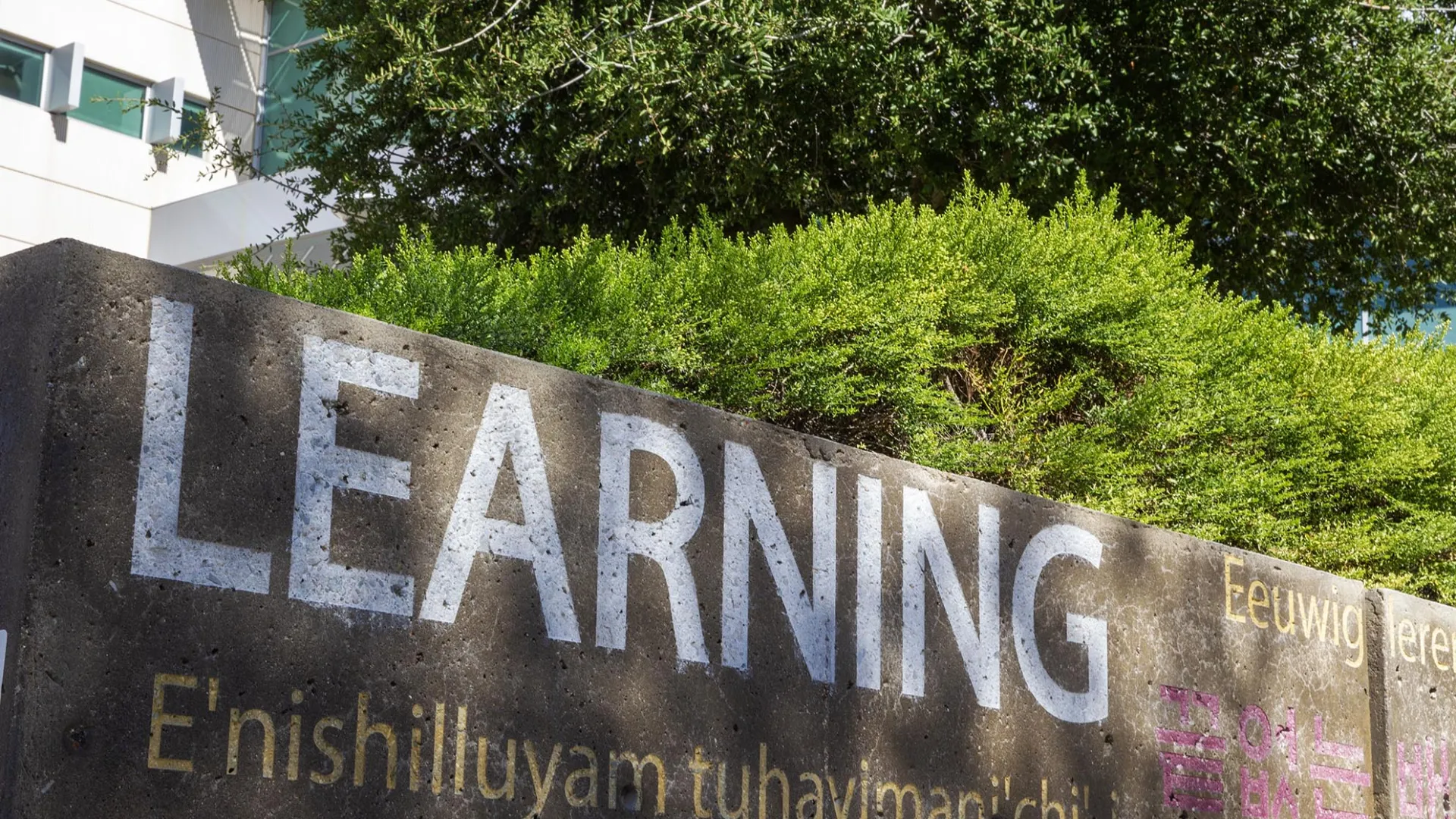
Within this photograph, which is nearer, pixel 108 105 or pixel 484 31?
pixel 484 31

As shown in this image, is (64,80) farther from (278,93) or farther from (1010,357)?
(1010,357)

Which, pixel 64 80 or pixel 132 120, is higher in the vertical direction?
pixel 64 80

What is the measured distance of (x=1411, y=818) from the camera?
6.21m

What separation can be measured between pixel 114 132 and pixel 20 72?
63.3 inches

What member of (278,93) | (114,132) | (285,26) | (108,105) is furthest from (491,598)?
(285,26)

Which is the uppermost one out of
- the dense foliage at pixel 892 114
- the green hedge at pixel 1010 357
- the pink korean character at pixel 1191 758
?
the dense foliage at pixel 892 114

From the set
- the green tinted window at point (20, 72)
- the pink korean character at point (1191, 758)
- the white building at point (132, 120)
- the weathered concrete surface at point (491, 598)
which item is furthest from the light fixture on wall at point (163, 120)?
the weathered concrete surface at point (491, 598)

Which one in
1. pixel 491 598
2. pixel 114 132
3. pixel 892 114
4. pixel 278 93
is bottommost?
pixel 491 598

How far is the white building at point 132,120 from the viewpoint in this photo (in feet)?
78.5

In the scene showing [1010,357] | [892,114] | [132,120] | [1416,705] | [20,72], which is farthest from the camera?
[132,120]

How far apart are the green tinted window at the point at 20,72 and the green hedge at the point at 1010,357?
19.6 meters

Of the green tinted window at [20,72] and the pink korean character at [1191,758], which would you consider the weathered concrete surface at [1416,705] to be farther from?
the green tinted window at [20,72]

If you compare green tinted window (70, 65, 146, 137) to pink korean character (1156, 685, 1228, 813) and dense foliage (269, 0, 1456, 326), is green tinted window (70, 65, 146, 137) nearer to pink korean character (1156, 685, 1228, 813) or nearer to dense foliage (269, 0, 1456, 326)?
dense foliage (269, 0, 1456, 326)

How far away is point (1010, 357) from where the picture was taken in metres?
6.64
